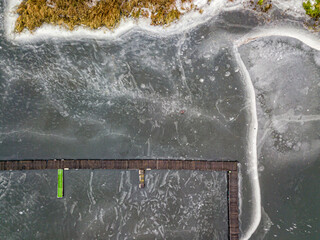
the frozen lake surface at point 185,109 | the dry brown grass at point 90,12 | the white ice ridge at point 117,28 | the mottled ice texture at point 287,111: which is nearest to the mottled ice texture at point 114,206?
the frozen lake surface at point 185,109

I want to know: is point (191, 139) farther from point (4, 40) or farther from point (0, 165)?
point (4, 40)

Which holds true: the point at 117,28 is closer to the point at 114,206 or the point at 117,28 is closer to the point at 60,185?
the point at 60,185

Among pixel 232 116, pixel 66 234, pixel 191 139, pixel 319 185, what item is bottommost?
pixel 66 234

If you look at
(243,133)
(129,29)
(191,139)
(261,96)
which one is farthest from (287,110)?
(129,29)

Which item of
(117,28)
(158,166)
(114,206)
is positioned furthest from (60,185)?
(117,28)

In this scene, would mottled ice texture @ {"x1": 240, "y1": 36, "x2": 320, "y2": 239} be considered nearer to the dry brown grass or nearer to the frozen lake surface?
the frozen lake surface
